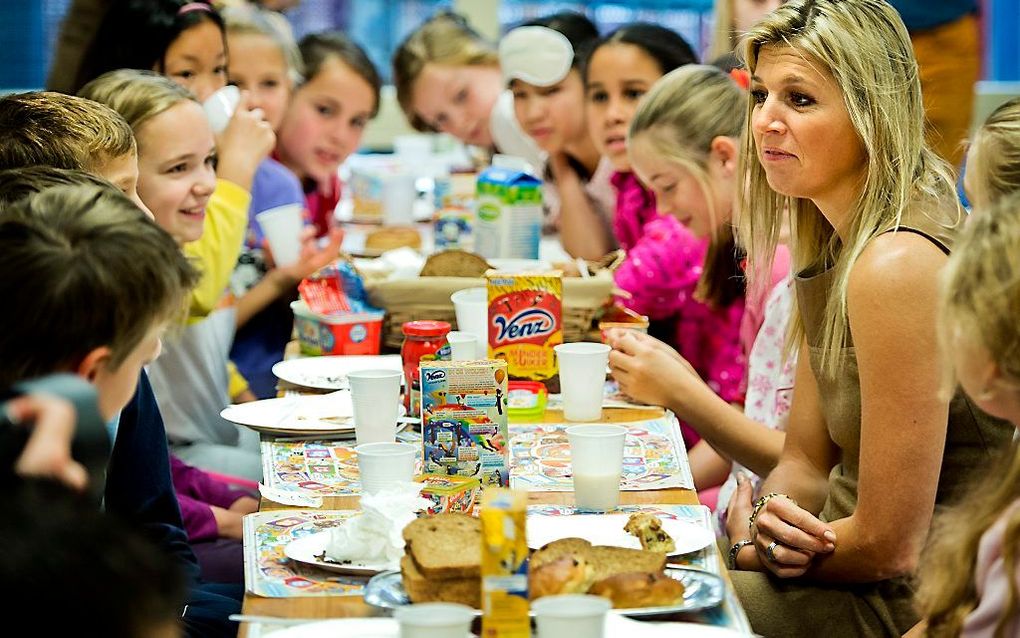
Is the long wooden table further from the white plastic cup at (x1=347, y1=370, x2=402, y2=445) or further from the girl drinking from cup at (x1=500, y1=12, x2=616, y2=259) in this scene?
the girl drinking from cup at (x1=500, y1=12, x2=616, y2=259)

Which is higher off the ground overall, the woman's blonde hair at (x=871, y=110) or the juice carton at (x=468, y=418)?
the woman's blonde hair at (x=871, y=110)

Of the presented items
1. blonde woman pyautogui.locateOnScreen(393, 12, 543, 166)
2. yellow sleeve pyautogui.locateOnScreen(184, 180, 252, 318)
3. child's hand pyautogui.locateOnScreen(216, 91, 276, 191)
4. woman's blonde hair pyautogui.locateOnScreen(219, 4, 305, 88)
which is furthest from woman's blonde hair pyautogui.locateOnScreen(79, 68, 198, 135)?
blonde woman pyautogui.locateOnScreen(393, 12, 543, 166)

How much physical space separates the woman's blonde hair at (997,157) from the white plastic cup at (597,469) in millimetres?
712

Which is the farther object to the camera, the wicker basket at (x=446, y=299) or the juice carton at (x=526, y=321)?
the wicker basket at (x=446, y=299)

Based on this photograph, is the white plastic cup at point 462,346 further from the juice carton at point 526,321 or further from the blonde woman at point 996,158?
the blonde woman at point 996,158

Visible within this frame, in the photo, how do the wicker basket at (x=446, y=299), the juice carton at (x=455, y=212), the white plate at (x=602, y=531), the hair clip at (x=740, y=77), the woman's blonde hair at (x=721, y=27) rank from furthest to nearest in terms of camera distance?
1. the woman's blonde hair at (x=721, y=27)
2. the juice carton at (x=455, y=212)
3. the hair clip at (x=740, y=77)
4. the wicker basket at (x=446, y=299)
5. the white plate at (x=602, y=531)

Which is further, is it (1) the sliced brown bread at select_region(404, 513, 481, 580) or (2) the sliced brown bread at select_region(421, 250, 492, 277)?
(2) the sliced brown bread at select_region(421, 250, 492, 277)

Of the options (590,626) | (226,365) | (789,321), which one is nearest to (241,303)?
(226,365)

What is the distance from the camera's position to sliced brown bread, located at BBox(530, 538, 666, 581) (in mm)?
1492

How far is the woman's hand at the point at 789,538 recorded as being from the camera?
195 cm

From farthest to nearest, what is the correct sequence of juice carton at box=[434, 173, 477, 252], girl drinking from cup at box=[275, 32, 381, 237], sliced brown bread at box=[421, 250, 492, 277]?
girl drinking from cup at box=[275, 32, 381, 237] < juice carton at box=[434, 173, 477, 252] < sliced brown bread at box=[421, 250, 492, 277]

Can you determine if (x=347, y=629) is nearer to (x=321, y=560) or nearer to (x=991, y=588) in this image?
(x=321, y=560)

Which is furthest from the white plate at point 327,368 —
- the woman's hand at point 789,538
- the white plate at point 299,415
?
the woman's hand at point 789,538

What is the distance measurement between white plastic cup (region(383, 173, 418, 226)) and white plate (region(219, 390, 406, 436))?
2.25 metres
